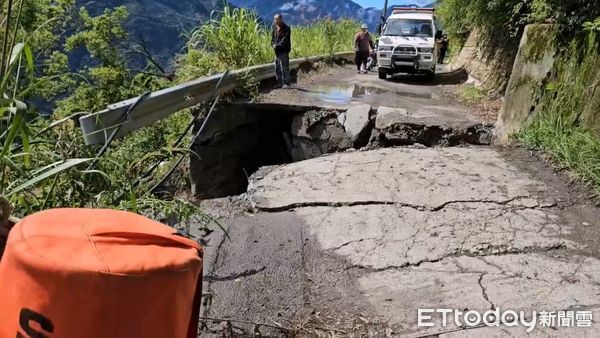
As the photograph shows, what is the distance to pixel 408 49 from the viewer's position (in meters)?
15.7

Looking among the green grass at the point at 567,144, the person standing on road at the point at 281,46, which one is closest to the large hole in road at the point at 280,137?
the green grass at the point at 567,144

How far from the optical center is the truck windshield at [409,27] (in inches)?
664

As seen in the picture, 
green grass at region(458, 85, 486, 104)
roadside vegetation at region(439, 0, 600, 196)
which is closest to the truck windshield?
green grass at region(458, 85, 486, 104)

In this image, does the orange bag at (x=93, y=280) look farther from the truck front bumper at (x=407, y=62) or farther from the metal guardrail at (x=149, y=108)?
the truck front bumper at (x=407, y=62)

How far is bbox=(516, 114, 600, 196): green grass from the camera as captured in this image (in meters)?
4.99

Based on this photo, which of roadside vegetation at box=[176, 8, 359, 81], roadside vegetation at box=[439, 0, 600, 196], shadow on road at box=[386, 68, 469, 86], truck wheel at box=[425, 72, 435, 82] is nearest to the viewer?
roadside vegetation at box=[439, 0, 600, 196]

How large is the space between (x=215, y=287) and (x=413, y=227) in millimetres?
1712

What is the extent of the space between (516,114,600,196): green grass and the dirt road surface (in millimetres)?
160

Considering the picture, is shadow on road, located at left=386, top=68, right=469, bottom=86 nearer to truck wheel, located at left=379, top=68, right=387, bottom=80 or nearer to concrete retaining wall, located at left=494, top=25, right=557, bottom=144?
truck wheel, located at left=379, top=68, right=387, bottom=80

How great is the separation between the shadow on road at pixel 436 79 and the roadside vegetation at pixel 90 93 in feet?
9.85

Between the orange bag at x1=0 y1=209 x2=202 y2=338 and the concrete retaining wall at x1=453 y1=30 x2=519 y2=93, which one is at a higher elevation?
the orange bag at x1=0 y1=209 x2=202 y2=338

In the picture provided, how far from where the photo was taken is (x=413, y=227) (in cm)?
423

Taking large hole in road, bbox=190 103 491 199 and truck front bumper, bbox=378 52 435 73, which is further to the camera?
truck front bumper, bbox=378 52 435 73

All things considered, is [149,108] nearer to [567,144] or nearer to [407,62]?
[567,144]
